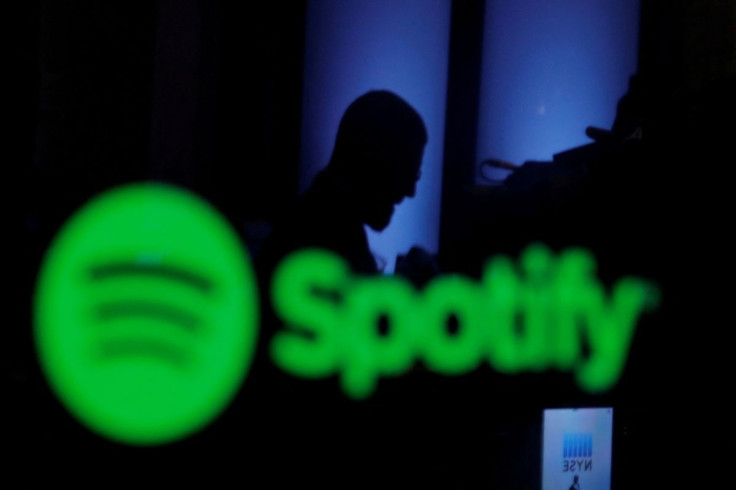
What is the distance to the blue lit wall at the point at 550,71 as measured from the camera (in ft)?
8.69

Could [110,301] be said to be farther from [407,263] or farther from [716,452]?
[716,452]

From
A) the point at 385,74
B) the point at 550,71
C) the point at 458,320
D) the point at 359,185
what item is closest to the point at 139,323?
the point at 359,185

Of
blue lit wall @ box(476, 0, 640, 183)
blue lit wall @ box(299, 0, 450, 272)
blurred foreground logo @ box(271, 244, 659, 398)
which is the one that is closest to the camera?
blurred foreground logo @ box(271, 244, 659, 398)

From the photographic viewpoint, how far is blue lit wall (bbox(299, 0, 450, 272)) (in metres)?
2.48

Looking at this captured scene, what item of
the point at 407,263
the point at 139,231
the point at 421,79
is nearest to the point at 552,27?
the point at 421,79

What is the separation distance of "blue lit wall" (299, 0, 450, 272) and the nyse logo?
1.09 m

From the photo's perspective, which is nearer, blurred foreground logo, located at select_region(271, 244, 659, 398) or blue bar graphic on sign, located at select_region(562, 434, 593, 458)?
blue bar graphic on sign, located at select_region(562, 434, 593, 458)

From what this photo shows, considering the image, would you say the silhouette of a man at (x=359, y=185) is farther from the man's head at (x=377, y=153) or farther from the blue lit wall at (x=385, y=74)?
the blue lit wall at (x=385, y=74)

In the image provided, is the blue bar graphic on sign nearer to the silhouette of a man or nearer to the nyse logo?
the nyse logo

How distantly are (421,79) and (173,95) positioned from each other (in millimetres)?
946

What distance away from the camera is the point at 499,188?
176cm

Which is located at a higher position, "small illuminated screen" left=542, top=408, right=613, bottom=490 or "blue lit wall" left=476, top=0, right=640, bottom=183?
"blue lit wall" left=476, top=0, right=640, bottom=183

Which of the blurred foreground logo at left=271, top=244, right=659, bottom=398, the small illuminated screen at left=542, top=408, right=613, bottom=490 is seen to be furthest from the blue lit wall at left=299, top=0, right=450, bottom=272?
the small illuminated screen at left=542, top=408, right=613, bottom=490

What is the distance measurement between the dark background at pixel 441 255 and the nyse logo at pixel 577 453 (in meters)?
0.06
